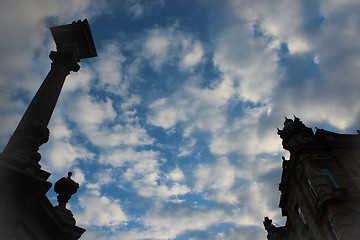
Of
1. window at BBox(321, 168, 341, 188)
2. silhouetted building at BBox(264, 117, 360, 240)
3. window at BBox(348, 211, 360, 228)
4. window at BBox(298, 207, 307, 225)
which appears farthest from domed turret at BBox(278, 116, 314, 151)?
window at BBox(348, 211, 360, 228)

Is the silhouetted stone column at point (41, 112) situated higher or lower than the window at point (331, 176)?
lower

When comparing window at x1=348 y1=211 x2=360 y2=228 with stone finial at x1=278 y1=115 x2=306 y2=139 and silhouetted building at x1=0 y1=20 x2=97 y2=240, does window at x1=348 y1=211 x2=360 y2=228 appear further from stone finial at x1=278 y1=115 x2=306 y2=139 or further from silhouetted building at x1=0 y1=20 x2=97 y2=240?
silhouetted building at x1=0 y1=20 x2=97 y2=240

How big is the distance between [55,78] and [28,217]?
20.5ft

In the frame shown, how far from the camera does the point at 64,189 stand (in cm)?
931

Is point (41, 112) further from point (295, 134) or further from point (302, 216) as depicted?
point (302, 216)

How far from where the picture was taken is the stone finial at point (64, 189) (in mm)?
9250

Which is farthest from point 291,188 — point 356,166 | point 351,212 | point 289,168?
point 351,212

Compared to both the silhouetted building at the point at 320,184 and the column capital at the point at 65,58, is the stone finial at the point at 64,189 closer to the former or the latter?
the column capital at the point at 65,58

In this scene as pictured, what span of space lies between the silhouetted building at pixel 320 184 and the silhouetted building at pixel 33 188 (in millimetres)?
18080

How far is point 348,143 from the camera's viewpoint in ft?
81.0

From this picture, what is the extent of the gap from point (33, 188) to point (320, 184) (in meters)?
20.7

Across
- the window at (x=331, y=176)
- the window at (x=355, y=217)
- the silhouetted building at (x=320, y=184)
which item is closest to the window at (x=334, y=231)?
the silhouetted building at (x=320, y=184)

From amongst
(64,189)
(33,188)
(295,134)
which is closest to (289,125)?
(295,134)

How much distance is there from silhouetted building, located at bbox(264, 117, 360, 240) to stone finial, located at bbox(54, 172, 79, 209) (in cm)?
1782
